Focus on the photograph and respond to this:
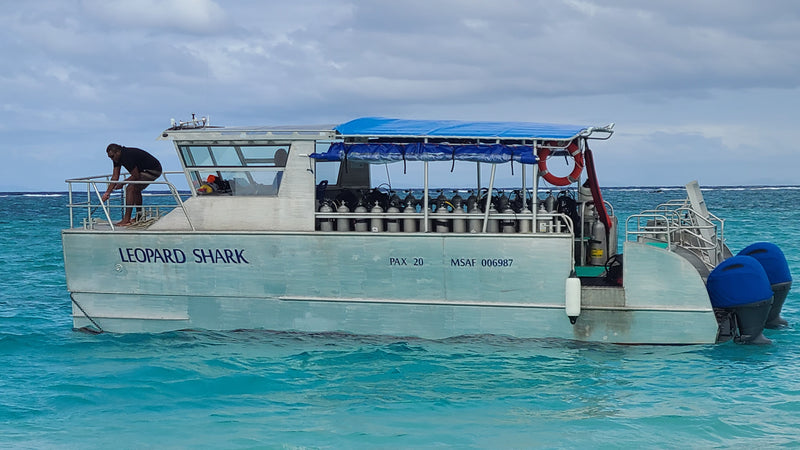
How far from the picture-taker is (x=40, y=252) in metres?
30.4

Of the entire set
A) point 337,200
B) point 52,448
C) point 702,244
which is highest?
point 337,200

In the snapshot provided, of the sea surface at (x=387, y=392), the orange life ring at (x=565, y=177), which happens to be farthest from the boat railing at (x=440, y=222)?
the sea surface at (x=387, y=392)

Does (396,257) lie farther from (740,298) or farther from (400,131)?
(740,298)

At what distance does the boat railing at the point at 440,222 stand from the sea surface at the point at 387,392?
1.72 m

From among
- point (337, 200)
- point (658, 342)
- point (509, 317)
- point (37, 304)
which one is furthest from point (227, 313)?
point (37, 304)

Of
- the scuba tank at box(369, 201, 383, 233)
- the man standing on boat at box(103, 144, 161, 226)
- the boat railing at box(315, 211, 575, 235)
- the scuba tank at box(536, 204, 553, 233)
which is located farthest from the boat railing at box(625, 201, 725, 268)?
the man standing on boat at box(103, 144, 161, 226)

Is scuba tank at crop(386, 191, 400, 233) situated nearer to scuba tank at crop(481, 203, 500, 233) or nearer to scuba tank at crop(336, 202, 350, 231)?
scuba tank at crop(336, 202, 350, 231)

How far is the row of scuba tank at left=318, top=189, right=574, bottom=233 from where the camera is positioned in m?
11.6

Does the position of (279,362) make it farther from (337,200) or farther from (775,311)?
(775,311)

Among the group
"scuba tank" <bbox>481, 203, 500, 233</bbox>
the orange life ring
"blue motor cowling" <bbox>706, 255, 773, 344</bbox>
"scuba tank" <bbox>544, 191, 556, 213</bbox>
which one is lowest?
"blue motor cowling" <bbox>706, 255, 773, 344</bbox>

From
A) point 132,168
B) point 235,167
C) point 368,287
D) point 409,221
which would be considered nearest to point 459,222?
point 409,221

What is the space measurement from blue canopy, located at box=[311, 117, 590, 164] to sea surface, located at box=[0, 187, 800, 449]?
2.83 m

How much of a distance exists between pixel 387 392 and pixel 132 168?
6494 millimetres

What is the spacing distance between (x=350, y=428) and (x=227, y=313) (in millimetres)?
3944
